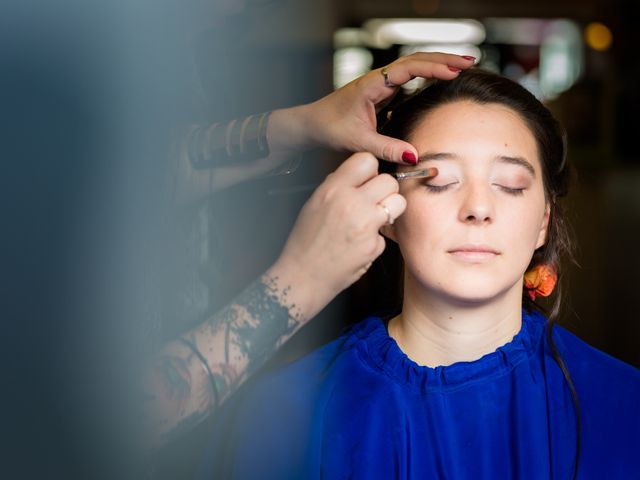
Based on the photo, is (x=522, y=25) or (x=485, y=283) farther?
(x=522, y=25)

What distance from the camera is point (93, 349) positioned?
27.6 inches

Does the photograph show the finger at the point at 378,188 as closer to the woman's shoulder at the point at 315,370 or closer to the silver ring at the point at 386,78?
the silver ring at the point at 386,78

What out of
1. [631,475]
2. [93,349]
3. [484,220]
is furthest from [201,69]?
[631,475]

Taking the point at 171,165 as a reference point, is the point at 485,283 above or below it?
below

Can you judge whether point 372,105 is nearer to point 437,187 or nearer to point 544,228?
point 437,187

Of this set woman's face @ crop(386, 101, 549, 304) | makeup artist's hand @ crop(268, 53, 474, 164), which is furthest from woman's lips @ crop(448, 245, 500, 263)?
makeup artist's hand @ crop(268, 53, 474, 164)

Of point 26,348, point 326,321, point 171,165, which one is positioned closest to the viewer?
point 26,348

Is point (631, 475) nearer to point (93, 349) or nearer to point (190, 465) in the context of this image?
point (190, 465)

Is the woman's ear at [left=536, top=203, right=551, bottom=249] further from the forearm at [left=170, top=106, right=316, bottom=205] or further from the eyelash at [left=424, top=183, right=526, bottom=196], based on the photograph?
the forearm at [left=170, top=106, right=316, bottom=205]

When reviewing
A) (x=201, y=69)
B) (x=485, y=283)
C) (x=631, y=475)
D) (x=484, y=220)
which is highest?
(x=201, y=69)

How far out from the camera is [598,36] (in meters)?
6.13

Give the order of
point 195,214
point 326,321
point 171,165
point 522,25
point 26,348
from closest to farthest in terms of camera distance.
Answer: point 26,348 → point 171,165 → point 195,214 → point 326,321 → point 522,25

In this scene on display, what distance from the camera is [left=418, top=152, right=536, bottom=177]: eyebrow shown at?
4.30 ft

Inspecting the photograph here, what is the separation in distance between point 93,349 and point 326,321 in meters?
1.23
